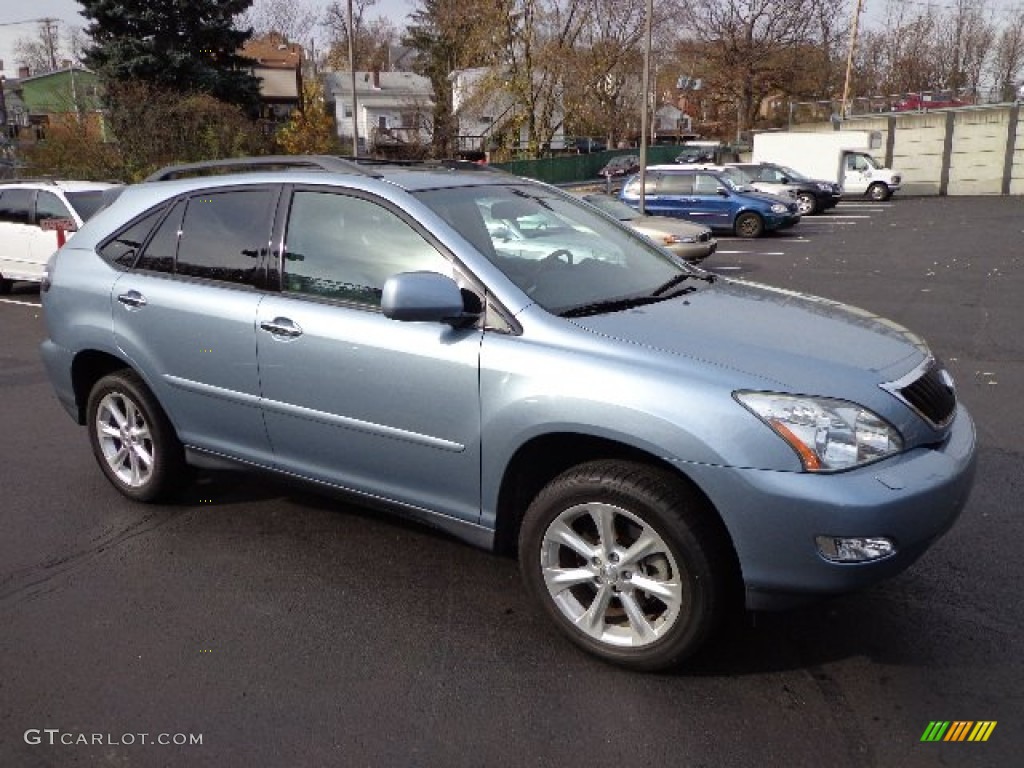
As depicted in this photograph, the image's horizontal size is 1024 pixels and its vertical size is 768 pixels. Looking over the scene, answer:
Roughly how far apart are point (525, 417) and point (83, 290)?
279cm

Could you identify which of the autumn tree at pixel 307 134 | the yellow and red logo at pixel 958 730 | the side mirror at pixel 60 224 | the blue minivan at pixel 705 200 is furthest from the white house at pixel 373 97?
the yellow and red logo at pixel 958 730

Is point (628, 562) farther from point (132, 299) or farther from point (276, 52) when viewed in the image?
point (276, 52)

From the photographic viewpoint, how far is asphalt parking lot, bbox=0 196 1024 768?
270 cm

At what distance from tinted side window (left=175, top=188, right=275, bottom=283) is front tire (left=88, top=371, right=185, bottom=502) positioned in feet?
2.44

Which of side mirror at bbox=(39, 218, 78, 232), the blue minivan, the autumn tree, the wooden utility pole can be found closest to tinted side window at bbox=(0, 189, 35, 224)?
side mirror at bbox=(39, 218, 78, 232)

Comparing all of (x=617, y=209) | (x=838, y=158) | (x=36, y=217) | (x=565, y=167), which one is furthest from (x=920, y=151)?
(x=36, y=217)

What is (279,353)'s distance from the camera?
3705mm

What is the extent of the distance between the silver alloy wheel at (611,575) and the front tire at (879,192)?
3237cm

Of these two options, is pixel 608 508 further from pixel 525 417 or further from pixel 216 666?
pixel 216 666

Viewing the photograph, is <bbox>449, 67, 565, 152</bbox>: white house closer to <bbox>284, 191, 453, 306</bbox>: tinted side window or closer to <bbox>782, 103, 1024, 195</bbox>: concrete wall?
<bbox>782, 103, 1024, 195</bbox>: concrete wall

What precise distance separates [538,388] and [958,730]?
5.60 ft

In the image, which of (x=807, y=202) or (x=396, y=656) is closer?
(x=396, y=656)

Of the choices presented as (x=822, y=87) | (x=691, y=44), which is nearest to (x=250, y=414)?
(x=691, y=44)

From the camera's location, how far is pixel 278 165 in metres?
4.11
